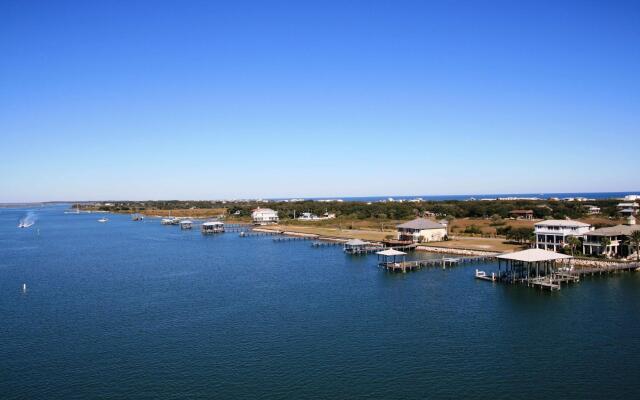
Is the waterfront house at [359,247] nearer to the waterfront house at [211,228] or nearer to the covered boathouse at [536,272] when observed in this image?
the covered boathouse at [536,272]

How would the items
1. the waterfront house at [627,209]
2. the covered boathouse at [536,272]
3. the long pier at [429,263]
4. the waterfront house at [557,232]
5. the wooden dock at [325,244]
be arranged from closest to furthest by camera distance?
the covered boathouse at [536,272] → the long pier at [429,263] → the waterfront house at [557,232] → the wooden dock at [325,244] → the waterfront house at [627,209]

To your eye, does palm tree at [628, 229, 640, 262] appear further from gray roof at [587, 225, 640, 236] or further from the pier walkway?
the pier walkway

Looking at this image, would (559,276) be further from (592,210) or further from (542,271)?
(592,210)

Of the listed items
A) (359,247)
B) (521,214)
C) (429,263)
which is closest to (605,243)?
(429,263)

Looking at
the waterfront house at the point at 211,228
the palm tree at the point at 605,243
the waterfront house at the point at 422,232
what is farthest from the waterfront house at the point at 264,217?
the palm tree at the point at 605,243

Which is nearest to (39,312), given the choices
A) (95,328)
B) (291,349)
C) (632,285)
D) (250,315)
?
(95,328)

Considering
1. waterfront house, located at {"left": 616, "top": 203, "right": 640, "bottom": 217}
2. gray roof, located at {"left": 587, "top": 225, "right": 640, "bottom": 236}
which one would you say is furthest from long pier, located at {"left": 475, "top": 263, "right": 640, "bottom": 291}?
waterfront house, located at {"left": 616, "top": 203, "right": 640, "bottom": 217}

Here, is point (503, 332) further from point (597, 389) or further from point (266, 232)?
point (266, 232)

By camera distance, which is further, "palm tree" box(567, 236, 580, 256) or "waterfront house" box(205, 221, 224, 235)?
"waterfront house" box(205, 221, 224, 235)
